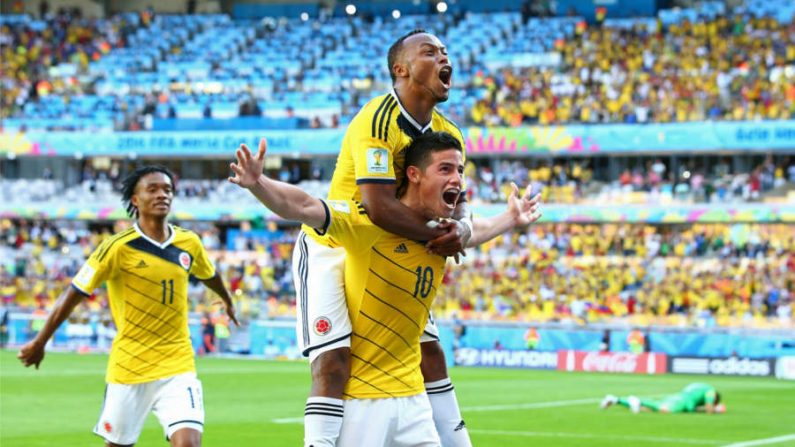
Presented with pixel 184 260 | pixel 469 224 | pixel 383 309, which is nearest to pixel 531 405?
pixel 184 260

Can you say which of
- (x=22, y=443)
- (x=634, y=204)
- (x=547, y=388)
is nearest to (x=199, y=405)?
(x=22, y=443)

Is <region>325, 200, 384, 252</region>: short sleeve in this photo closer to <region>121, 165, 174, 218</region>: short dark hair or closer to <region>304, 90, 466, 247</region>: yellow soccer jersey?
<region>304, 90, 466, 247</region>: yellow soccer jersey

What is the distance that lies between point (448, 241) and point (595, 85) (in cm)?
4143

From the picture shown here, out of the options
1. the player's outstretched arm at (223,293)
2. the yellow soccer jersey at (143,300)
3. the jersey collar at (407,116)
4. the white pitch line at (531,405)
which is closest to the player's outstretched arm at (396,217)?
the jersey collar at (407,116)

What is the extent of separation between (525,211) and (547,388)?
61.7 feet

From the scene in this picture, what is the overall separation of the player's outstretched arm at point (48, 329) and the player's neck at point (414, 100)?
363 centimetres

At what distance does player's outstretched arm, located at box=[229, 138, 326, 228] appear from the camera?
19.1 ft

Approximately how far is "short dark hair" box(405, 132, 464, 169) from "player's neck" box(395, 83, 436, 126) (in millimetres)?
732

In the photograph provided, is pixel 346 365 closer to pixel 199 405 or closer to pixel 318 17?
pixel 199 405

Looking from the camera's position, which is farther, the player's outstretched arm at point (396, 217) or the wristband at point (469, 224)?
the wristband at point (469, 224)

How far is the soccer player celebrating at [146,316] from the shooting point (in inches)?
388

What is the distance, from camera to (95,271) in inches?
400

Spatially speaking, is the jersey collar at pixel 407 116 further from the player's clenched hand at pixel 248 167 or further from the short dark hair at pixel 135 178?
the short dark hair at pixel 135 178

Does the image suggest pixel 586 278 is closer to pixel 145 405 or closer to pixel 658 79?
pixel 658 79
